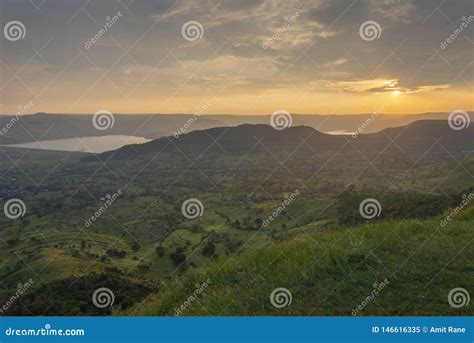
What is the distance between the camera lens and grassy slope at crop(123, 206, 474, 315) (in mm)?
10422

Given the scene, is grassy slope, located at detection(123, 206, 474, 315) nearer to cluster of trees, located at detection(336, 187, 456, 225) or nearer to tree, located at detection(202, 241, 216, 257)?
cluster of trees, located at detection(336, 187, 456, 225)

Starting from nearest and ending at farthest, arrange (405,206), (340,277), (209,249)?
(340,277), (405,206), (209,249)

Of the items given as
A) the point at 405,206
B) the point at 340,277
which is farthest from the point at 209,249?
the point at 340,277

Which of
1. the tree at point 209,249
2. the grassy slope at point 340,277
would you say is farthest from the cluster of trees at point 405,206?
the tree at point 209,249

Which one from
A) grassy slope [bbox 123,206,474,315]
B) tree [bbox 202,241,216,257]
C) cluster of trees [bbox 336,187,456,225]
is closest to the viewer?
grassy slope [bbox 123,206,474,315]

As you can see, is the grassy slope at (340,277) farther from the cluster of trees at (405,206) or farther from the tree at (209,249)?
the tree at (209,249)

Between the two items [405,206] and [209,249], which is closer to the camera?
[405,206]

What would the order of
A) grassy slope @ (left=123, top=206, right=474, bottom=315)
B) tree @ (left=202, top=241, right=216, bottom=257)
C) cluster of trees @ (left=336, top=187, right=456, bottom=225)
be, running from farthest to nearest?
1. tree @ (left=202, top=241, right=216, bottom=257)
2. cluster of trees @ (left=336, top=187, right=456, bottom=225)
3. grassy slope @ (left=123, top=206, right=474, bottom=315)

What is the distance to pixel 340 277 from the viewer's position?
11.6 metres

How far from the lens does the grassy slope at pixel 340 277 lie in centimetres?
1042

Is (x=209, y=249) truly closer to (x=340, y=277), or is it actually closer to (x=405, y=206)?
(x=405, y=206)

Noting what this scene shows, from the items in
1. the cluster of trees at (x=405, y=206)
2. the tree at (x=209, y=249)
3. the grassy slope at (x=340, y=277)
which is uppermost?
the cluster of trees at (x=405, y=206)

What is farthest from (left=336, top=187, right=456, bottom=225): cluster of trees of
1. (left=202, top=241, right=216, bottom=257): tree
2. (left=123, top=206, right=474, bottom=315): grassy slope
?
(left=202, top=241, right=216, bottom=257): tree
